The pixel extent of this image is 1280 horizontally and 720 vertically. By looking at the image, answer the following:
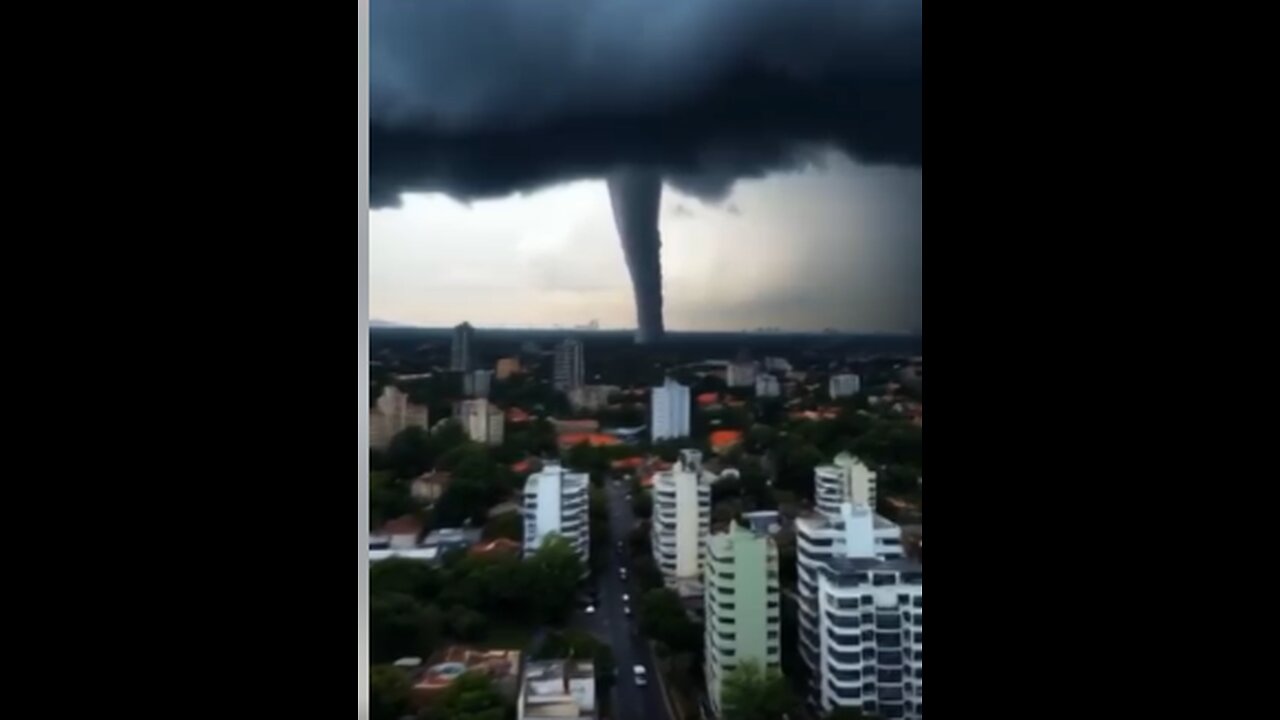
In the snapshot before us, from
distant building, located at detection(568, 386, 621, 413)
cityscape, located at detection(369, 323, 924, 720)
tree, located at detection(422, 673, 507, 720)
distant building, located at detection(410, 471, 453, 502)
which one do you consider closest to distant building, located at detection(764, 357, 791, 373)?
cityscape, located at detection(369, 323, 924, 720)

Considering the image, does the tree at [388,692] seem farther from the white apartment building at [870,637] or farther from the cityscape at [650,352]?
the white apartment building at [870,637]

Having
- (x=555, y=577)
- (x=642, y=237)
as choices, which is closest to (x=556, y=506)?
(x=555, y=577)

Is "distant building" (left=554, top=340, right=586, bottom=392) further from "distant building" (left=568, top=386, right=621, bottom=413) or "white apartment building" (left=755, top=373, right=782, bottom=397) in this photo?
"white apartment building" (left=755, top=373, right=782, bottom=397)

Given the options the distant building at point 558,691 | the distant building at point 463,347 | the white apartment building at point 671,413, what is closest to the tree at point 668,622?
the distant building at point 558,691
